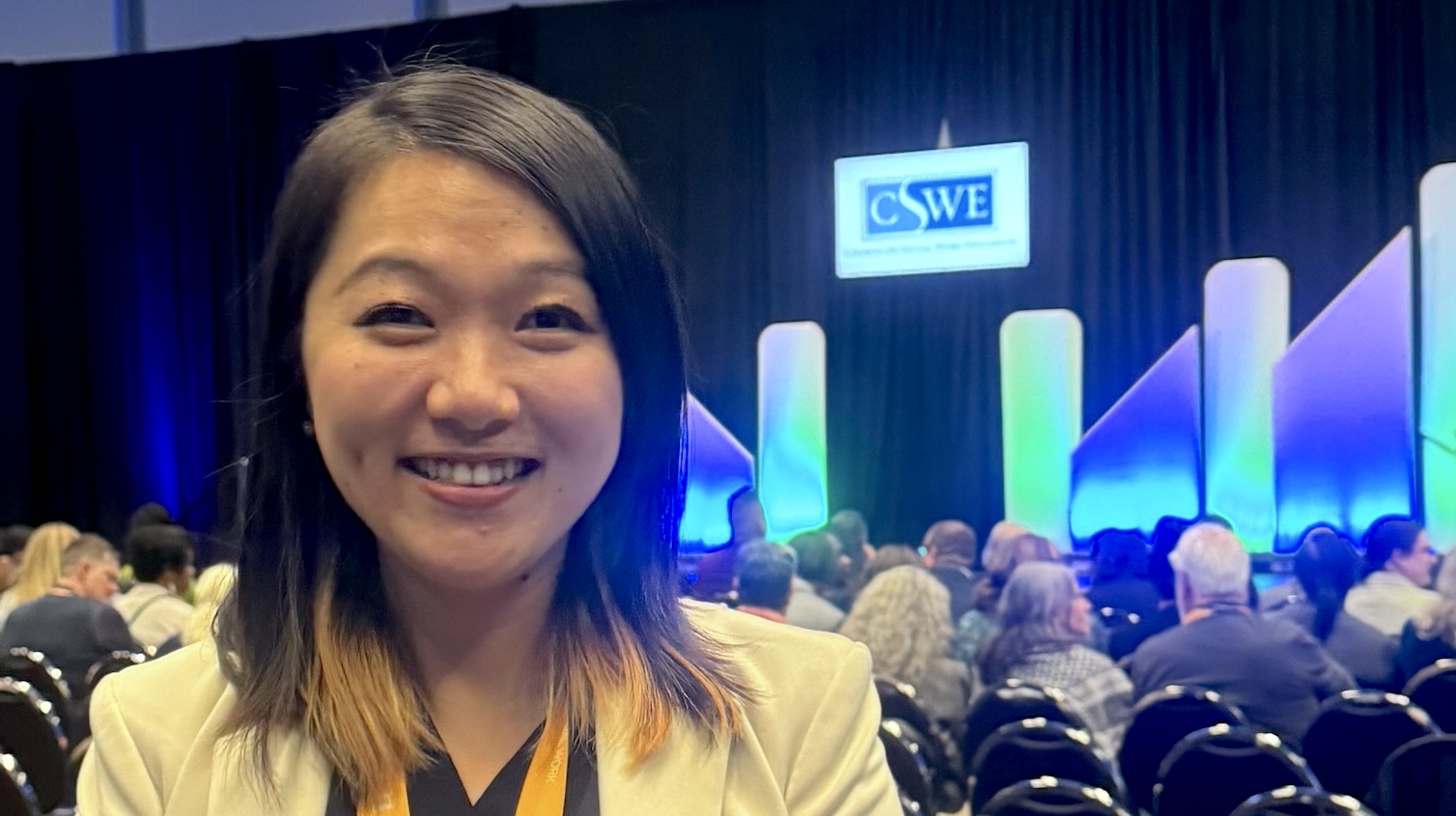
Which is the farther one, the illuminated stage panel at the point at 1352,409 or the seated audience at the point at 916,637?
the illuminated stage panel at the point at 1352,409

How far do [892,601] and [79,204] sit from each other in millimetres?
9932

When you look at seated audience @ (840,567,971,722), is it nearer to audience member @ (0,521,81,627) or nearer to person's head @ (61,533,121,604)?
person's head @ (61,533,121,604)

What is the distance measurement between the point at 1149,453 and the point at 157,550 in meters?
7.18

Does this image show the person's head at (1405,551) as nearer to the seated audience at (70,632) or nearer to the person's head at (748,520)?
the person's head at (748,520)

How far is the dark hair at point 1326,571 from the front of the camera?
512cm

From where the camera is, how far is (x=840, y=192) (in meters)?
9.90

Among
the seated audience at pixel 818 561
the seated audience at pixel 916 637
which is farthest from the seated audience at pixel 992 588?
the seated audience at pixel 818 561

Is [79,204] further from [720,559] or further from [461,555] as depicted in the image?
[461,555]

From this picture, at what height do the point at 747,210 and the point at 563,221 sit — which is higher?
the point at 747,210

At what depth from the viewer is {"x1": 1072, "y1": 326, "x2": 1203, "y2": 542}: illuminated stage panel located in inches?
376

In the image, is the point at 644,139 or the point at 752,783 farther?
the point at 644,139

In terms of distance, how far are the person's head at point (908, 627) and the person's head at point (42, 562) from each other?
367cm

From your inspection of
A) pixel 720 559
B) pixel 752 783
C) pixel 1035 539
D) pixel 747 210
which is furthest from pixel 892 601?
pixel 747 210

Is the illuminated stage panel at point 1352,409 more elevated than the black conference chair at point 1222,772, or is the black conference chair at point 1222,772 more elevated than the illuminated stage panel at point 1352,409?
the illuminated stage panel at point 1352,409
